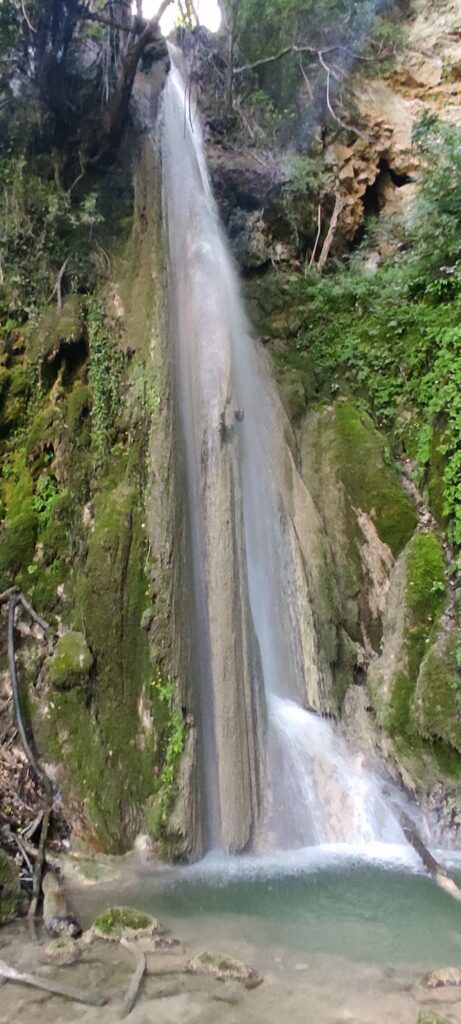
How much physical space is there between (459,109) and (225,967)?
53.0ft

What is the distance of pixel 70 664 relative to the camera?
6914 mm

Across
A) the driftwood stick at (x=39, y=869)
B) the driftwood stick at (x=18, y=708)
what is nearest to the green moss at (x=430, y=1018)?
the driftwood stick at (x=39, y=869)

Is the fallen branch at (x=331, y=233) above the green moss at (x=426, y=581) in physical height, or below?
above

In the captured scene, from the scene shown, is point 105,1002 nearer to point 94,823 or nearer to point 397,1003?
point 397,1003

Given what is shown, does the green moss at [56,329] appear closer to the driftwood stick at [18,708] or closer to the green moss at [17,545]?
the green moss at [17,545]

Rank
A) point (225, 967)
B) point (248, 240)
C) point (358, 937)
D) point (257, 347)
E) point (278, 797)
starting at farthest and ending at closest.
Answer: point (248, 240) → point (257, 347) → point (278, 797) → point (358, 937) → point (225, 967)

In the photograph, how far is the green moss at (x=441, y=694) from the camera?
7.35 m

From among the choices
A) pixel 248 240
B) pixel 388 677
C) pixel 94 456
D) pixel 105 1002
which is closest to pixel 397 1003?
pixel 105 1002

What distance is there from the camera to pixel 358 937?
4559 millimetres

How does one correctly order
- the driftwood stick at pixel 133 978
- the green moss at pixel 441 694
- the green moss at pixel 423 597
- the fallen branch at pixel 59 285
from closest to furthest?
the driftwood stick at pixel 133 978, the green moss at pixel 441 694, the green moss at pixel 423 597, the fallen branch at pixel 59 285

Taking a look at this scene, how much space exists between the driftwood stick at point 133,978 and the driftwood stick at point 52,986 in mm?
126

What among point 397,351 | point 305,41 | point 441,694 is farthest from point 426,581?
point 305,41

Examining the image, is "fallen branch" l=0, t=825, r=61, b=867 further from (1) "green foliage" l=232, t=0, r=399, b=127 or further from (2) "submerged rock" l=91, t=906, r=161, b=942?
(1) "green foliage" l=232, t=0, r=399, b=127

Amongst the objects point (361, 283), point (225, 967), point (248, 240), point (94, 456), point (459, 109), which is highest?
point (459, 109)
